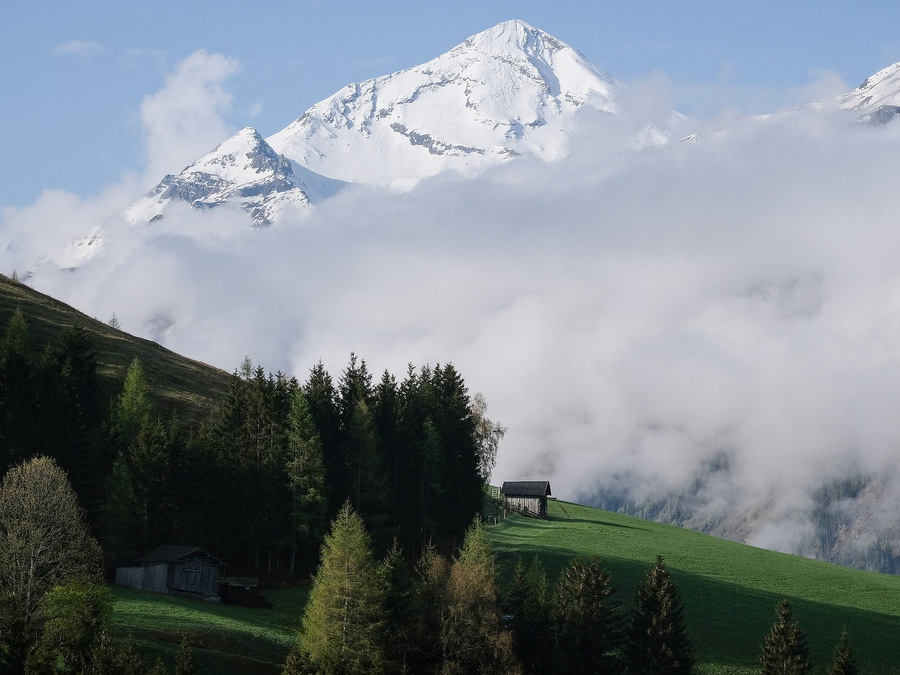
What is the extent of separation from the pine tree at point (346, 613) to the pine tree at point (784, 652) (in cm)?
2777

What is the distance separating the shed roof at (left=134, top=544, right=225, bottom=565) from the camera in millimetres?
85625

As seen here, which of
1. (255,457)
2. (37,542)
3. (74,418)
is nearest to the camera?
(37,542)

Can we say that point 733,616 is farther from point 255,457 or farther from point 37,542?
point 37,542

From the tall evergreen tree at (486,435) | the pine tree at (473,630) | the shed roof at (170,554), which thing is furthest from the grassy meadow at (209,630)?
the tall evergreen tree at (486,435)

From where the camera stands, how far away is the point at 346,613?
7138 centimetres

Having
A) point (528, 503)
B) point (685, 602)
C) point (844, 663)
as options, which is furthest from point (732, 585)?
point (528, 503)

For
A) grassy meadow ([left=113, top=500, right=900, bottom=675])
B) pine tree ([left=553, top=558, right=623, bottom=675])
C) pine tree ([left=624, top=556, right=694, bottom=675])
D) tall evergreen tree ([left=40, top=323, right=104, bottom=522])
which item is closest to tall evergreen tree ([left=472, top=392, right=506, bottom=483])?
grassy meadow ([left=113, top=500, right=900, bottom=675])

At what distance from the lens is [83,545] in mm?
70938

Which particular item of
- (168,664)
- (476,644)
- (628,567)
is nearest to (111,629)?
(168,664)

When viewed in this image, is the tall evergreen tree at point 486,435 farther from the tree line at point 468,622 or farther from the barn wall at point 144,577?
the barn wall at point 144,577

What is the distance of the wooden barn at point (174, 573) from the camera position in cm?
8531

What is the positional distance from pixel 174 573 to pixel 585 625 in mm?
31094

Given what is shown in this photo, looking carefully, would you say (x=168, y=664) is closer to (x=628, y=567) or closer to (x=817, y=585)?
(x=628, y=567)

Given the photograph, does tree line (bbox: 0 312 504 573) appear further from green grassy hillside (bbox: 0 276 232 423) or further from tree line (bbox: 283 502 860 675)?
tree line (bbox: 283 502 860 675)
